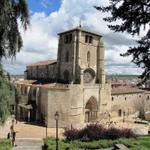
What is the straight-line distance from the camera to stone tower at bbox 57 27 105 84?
50.2 metres

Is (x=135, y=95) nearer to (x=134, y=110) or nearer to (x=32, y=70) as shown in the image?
(x=134, y=110)

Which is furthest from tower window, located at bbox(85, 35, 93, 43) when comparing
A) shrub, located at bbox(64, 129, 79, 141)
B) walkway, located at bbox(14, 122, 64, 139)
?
shrub, located at bbox(64, 129, 79, 141)

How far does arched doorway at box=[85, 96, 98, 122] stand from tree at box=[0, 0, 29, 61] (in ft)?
132

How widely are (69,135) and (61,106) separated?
17.4 meters

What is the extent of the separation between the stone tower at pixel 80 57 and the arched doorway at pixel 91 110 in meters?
3.26

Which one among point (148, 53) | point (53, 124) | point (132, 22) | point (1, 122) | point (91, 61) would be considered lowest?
point (53, 124)

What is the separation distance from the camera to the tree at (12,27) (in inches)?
401

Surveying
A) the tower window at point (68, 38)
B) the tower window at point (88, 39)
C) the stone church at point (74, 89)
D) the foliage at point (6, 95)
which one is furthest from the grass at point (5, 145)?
the tower window at point (88, 39)

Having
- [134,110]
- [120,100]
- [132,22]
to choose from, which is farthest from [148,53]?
[134,110]

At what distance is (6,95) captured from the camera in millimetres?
11758

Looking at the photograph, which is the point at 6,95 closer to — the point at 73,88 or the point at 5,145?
the point at 5,145

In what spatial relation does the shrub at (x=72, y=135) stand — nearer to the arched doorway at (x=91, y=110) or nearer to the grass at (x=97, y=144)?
the grass at (x=97, y=144)

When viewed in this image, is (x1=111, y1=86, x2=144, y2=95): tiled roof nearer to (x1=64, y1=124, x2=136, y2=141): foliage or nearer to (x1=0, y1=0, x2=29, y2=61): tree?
(x1=64, y1=124, x2=136, y2=141): foliage

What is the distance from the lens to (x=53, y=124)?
43.9 meters
